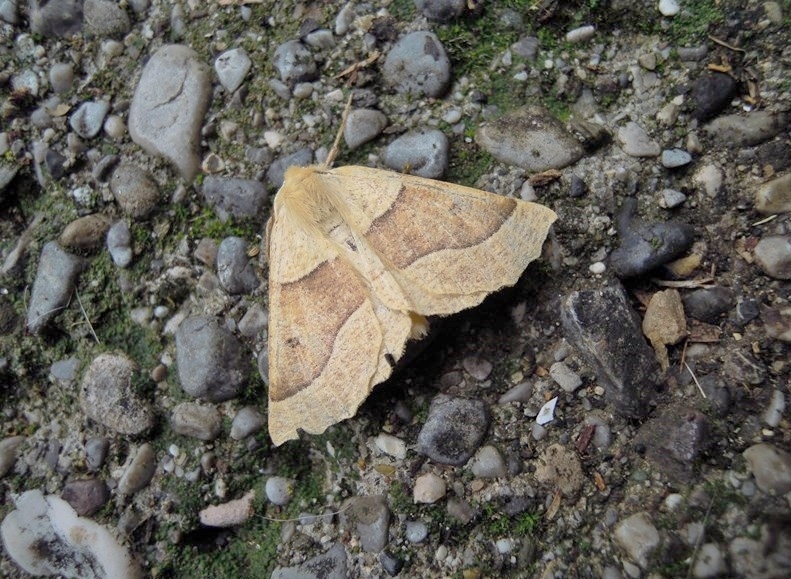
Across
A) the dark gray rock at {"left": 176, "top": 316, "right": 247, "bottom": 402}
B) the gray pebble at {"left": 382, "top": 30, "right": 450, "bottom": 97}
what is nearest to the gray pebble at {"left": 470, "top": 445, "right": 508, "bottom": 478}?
the dark gray rock at {"left": 176, "top": 316, "right": 247, "bottom": 402}

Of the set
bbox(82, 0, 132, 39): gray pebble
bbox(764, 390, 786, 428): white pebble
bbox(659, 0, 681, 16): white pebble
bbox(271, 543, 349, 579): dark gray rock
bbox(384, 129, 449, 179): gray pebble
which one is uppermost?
bbox(82, 0, 132, 39): gray pebble

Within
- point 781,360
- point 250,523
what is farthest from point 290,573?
point 781,360

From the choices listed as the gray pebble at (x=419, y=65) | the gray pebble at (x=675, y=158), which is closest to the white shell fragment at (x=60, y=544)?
the gray pebble at (x=419, y=65)

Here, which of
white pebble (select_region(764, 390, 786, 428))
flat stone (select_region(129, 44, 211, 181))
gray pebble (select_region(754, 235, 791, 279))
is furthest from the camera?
flat stone (select_region(129, 44, 211, 181))

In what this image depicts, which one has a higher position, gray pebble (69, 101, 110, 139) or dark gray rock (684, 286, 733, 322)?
gray pebble (69, 101, 110, 139)

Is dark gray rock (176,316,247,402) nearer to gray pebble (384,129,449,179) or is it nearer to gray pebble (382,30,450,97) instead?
gray pebble (384,129,449,179)

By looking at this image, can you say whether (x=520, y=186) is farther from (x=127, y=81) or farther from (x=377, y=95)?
(x=127, y=81)

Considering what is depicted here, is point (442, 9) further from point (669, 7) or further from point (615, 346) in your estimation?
point (615, 346)
